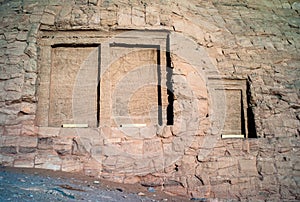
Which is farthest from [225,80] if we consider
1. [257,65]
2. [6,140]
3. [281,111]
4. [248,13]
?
[6,140]

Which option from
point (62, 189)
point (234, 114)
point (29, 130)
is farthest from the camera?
point (234, 114)

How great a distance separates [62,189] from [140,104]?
92.2 inches

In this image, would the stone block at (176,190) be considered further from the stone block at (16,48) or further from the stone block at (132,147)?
the stone block at (16,48)

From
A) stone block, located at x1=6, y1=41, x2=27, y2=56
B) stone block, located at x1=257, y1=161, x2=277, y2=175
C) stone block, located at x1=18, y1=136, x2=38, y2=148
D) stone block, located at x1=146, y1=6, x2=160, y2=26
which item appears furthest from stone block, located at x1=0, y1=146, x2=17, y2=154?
stone block, located at x1=257, y1=161, x2=277, y2=175

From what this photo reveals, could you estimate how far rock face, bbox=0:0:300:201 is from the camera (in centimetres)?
493

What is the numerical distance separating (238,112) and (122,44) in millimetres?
2809

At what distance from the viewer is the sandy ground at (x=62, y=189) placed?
129 inches

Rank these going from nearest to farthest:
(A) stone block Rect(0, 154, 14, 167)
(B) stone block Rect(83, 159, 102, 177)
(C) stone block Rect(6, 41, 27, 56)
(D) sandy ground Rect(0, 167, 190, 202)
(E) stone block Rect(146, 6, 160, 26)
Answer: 1. (D) sandy ground Rect(0, 167, 190, 202)
2. (A) stone block Rect(0, 154, 14, 167)
3. (B) stone block Rect(83, 159, 102, 177)
4. (C) stone block Rect(6, 41, 27, 56)
5. (E) stone block Rect(146, 6, 160, 26)

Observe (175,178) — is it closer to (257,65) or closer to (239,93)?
(239,93)

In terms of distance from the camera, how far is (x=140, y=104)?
5.50 metres

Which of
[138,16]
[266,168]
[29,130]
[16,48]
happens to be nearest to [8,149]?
[29,130]

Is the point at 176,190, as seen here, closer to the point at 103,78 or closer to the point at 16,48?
the point at 103,78

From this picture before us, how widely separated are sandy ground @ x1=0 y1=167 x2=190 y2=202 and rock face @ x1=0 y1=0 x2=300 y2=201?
29 cm

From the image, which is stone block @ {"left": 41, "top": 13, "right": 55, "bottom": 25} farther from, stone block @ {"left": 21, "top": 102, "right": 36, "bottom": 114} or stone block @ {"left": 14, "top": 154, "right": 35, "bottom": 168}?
stone block @ {"left": 14, "top": 154, "right": 35, "bottom": 168}
